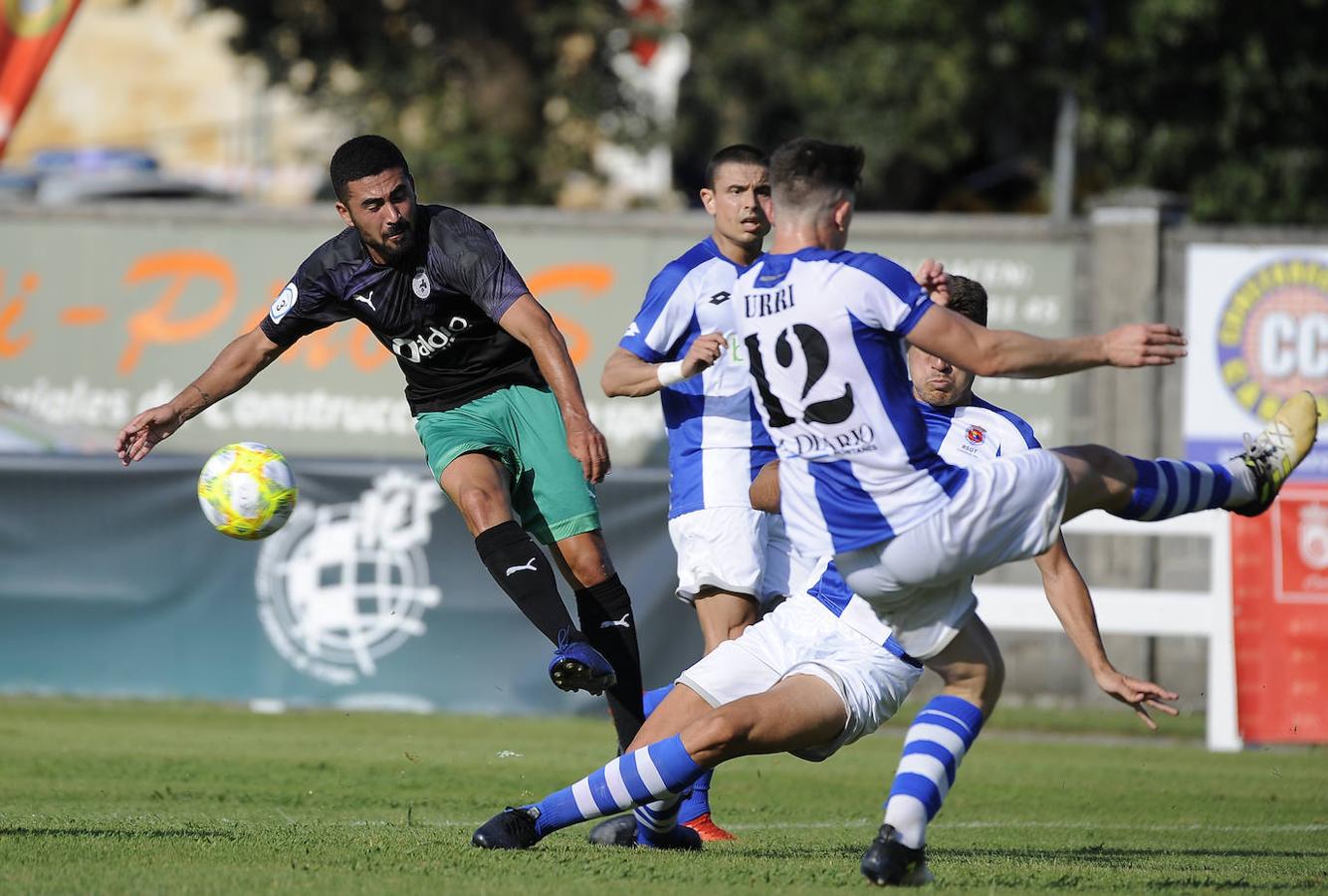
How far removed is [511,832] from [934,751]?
1.55 metres

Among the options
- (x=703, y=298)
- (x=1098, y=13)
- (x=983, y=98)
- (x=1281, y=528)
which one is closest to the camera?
(x=703, y=298)

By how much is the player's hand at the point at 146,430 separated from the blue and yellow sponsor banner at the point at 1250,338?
954 cm

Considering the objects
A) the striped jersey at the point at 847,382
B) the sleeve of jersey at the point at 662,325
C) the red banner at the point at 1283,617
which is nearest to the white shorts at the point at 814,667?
the striped jersey at the point at 847,382

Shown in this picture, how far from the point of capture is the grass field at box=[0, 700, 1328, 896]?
628cm

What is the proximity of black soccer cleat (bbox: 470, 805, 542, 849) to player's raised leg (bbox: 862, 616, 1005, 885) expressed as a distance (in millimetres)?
1271

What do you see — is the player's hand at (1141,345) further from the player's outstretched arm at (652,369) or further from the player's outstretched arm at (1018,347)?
the player's outstretched arm at (652,369)

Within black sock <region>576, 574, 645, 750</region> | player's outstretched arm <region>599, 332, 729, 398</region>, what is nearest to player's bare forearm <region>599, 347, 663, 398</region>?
player's outstretched arm <region>599, 332, 729, 398</region>

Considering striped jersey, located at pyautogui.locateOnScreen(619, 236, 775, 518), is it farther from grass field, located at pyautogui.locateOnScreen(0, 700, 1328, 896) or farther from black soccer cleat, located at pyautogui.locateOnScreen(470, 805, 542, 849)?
black soccer cleat, located at pyautogui.locateOnScreen(470, 805, 542, 849)

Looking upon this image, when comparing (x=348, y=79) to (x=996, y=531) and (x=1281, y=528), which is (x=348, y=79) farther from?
(x=996, y=531)

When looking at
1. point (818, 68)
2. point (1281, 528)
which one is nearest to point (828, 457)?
point (1281, 528)

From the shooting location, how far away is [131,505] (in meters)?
13.7

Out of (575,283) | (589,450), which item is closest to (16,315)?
(575,283)

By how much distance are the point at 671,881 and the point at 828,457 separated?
145 cm

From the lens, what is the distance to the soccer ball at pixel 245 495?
25.0ft
